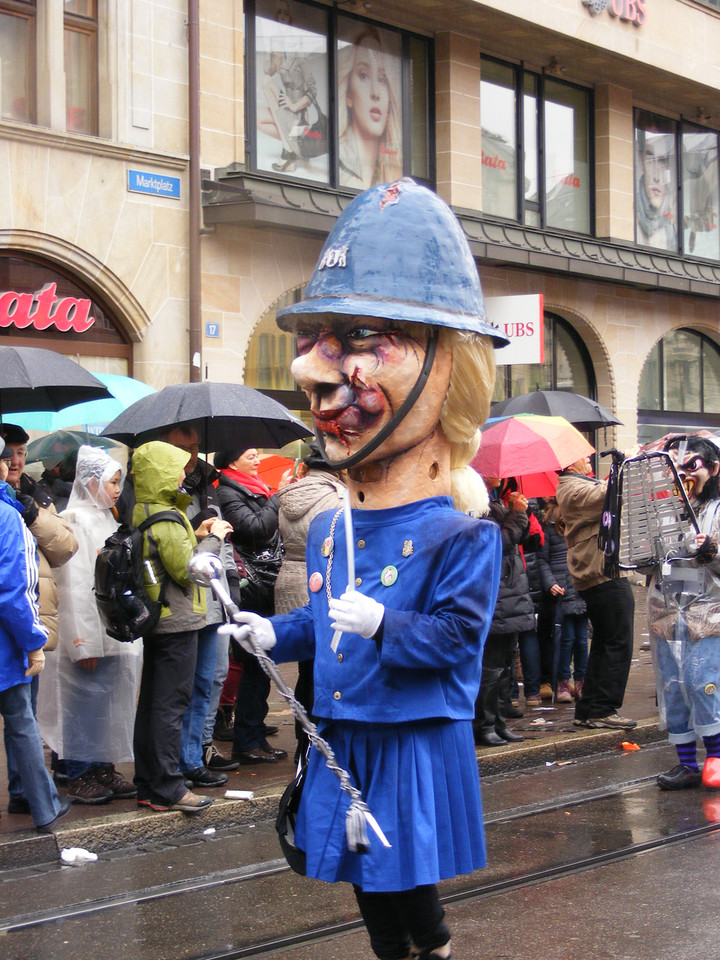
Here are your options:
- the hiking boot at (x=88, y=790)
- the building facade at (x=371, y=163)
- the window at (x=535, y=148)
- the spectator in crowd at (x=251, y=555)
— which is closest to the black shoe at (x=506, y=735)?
the spectator in crowd at (x=251, y=555)

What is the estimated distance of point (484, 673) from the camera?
812 cm

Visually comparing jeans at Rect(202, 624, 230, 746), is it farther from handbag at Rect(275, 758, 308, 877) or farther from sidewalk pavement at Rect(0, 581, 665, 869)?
handbag at Rect(275, 758, 308, 877)

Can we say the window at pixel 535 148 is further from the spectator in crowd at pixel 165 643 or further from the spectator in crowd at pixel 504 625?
the spectator in crowd at pixel 165 643

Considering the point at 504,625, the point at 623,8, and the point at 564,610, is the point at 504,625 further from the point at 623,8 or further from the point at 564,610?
the point at 623,8

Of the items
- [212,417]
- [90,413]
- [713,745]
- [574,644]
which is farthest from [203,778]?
[90,413]

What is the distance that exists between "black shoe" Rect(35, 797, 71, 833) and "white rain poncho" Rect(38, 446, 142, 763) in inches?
14.6

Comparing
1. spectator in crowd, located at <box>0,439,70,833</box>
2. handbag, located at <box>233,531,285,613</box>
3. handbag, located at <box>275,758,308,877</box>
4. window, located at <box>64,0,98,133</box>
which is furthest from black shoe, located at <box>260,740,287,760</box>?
window, located at <box>64,0,98,133</box>

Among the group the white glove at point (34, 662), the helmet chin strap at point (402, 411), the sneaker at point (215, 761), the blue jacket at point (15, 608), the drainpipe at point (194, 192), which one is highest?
the drainpipe at point (194, 192)

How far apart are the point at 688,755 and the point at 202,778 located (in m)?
2.85

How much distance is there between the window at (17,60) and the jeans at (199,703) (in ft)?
25.1

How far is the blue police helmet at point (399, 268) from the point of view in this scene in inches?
135

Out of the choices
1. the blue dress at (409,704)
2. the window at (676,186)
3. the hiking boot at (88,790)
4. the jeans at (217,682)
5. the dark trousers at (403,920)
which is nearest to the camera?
the blue dress at (409,704)

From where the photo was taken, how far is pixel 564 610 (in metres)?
9.76

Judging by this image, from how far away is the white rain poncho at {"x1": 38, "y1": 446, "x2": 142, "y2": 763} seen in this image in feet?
21.8
